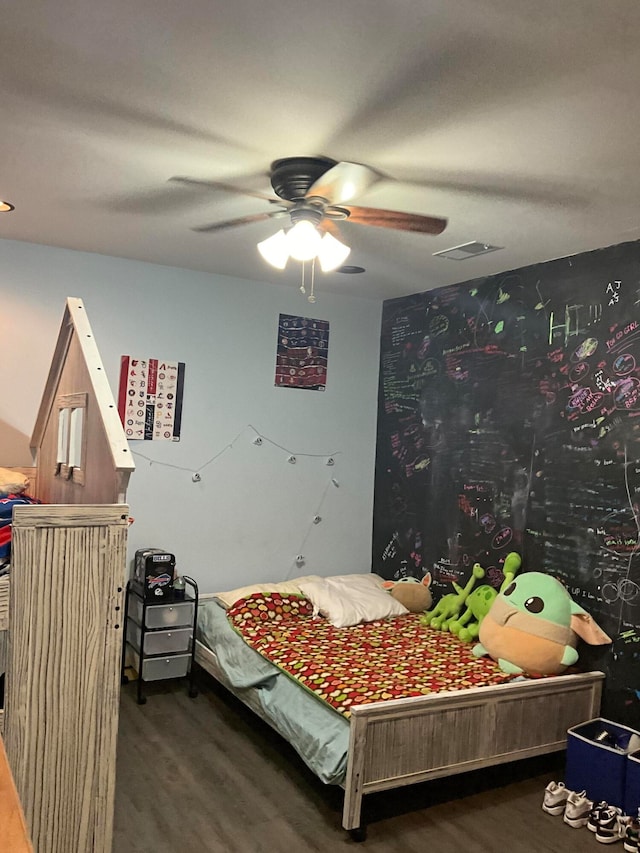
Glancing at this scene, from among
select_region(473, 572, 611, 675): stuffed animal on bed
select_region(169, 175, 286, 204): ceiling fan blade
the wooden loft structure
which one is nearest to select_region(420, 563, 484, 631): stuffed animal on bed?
select_region(473, 572, 611, 675): stuffed animal on bed

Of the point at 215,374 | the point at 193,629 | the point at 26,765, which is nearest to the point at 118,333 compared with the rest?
the point at 215,374

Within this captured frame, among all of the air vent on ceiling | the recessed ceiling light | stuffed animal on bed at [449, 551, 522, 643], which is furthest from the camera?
the recessed ceiling light

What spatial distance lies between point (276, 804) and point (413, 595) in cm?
173

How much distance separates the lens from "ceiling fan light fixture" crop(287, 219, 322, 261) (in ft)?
8.04

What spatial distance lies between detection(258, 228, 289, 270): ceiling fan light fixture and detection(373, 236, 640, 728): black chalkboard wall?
173cm

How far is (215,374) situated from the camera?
4.44 m

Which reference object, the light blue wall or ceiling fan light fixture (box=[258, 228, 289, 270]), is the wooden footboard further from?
the light blue wall

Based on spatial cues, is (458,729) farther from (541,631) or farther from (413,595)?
(413,595)

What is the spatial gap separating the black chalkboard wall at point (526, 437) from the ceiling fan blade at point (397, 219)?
4.34ft

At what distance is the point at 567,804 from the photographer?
2859mm

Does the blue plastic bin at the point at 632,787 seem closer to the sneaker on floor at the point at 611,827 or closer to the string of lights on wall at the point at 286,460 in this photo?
the sneaker on floor at the point at 611,827

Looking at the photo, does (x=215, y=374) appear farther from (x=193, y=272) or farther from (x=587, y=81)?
(x=587, y=81)

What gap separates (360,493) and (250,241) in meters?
2.07

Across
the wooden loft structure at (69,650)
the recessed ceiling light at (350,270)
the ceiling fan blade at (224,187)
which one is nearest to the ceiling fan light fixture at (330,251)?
the ceiling fan blade at (224,187)
